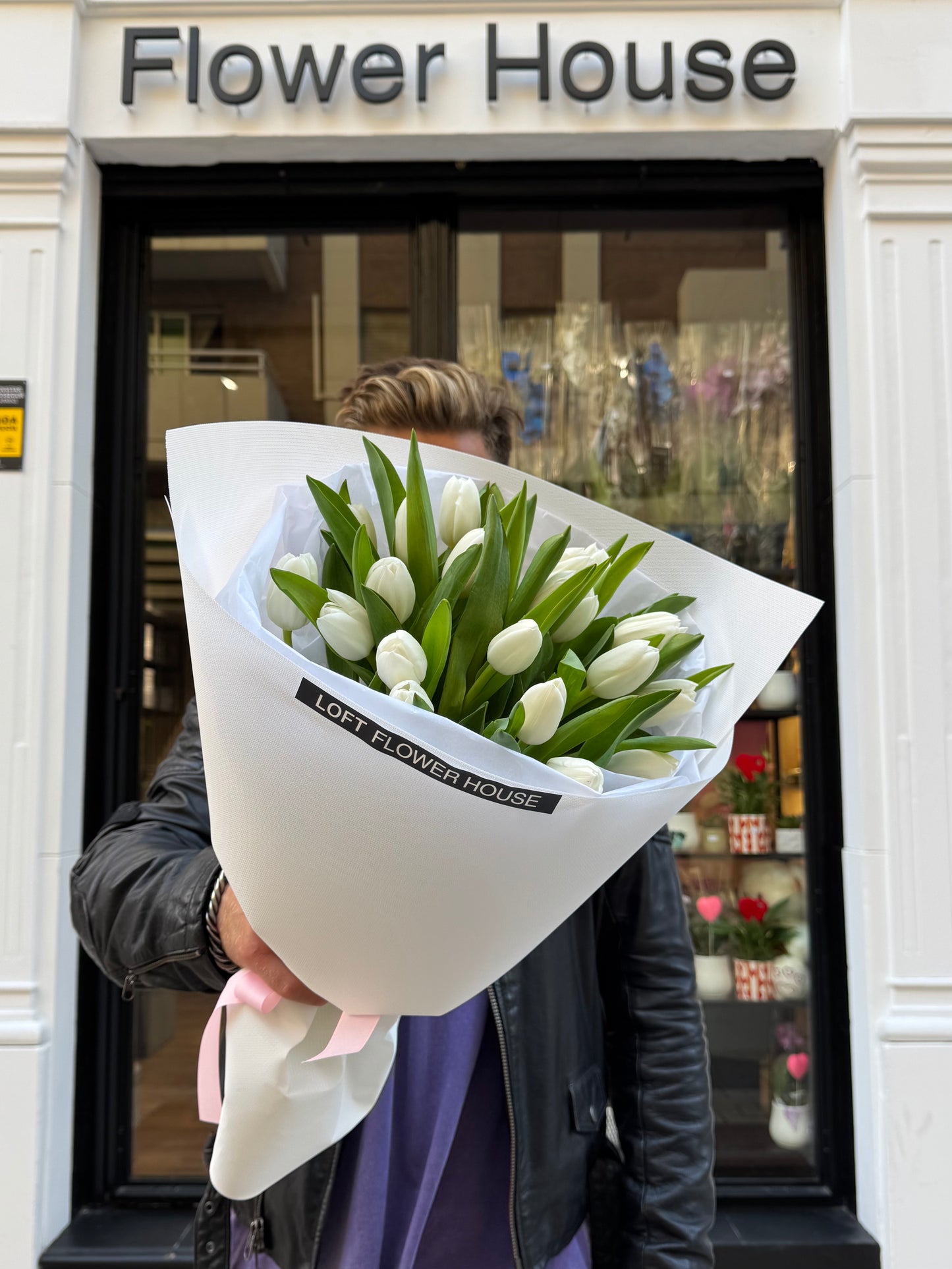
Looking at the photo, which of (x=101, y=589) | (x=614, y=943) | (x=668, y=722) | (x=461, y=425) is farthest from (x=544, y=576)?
(x=101, y=589)

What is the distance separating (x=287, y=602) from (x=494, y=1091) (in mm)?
764

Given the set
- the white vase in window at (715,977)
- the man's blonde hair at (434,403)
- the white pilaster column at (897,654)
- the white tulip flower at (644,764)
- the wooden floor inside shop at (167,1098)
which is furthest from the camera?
the white vase in window at (715,977)

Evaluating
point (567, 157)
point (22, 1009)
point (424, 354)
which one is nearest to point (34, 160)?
point (424, 354)

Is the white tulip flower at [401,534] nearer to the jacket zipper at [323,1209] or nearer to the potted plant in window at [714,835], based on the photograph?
the jacket zipper at [323,1209]

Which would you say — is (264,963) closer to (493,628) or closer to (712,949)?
(493,628)

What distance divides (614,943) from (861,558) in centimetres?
189

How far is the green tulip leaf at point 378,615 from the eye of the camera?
74 cm

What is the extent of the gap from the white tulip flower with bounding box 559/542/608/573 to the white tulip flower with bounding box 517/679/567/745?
0.12 meters

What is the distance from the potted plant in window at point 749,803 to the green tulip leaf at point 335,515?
2695mm

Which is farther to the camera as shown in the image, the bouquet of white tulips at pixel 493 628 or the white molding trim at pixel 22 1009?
the white molding trim at pixel 22 1009

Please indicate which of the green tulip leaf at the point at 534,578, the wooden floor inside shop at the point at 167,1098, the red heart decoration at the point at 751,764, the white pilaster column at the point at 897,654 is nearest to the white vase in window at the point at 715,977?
the white pilaster column at the point at 897,654

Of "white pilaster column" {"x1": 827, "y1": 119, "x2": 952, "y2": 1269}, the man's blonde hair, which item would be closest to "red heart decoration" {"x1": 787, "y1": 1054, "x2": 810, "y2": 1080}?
"white pilaster column" {"x1": 827, "y1": 119, "x2": 952, "y2": 1269}

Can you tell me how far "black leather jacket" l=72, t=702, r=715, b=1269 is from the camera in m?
1.12

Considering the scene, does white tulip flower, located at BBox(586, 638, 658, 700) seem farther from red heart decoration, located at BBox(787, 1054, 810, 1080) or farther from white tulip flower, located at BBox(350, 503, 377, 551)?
red heart decoration, located at BBox(787, 1054, 810, 1080)
